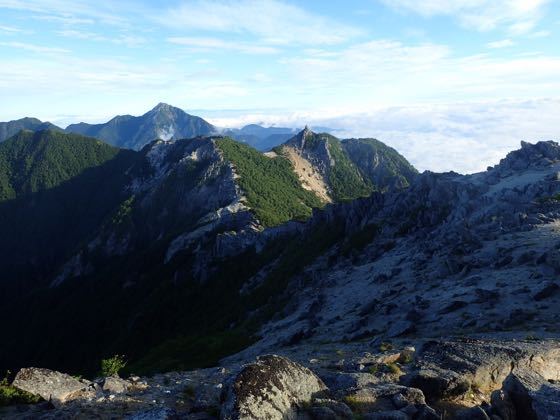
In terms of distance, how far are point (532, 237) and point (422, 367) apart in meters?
39.6

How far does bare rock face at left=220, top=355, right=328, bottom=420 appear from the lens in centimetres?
1549

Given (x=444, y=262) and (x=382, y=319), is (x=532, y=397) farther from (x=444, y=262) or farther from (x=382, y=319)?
(x=444, y=262)

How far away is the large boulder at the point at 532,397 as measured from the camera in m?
15.9

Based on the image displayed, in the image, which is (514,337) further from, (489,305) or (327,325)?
(327,325)

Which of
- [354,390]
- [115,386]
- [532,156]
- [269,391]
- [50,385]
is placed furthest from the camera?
[532,156]

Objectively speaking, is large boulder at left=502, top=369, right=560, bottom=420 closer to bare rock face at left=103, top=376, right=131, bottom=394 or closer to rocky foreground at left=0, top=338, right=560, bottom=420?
rocky foreground at left=0, top=338, right=560, bottom=420

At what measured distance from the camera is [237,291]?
11688cm

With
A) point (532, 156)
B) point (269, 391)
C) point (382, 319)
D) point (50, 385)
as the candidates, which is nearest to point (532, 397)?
point (269, 391)

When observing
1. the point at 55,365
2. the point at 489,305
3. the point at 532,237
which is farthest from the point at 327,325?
the point at 55,365

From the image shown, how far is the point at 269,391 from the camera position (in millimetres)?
16234

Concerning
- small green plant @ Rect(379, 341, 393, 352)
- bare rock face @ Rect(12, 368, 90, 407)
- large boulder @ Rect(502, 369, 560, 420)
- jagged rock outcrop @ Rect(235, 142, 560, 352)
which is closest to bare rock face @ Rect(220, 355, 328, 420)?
large boulder @ Rect(502, 369, 560, 420)

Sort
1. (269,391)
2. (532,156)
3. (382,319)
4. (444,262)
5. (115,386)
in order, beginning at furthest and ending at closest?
1. (532,156)
2. (444,262)
3. (382,319)
4. (115,386)
5. (269,391)

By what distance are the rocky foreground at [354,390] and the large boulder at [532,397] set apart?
0.03m

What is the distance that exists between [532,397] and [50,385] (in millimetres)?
21699
